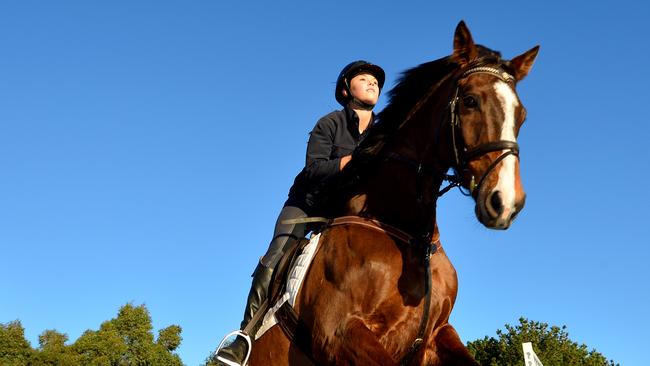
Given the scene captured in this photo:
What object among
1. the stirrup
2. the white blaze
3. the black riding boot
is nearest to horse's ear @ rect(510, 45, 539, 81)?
the white blaze

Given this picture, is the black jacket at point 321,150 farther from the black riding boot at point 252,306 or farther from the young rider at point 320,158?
the black riding boot at point 252,306

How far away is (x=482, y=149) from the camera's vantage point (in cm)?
636

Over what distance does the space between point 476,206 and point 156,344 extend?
406 ft

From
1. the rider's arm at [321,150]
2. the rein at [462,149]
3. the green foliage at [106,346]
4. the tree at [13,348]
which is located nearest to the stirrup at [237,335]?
the rider's arm at [321,150]

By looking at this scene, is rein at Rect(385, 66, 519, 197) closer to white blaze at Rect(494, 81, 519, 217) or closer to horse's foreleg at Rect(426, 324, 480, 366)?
white blaze at Rect(494, 81, 519, 217)

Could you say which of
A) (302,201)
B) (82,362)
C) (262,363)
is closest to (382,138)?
(302,201)

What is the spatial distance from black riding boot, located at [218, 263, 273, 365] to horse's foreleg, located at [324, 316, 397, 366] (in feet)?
5.67

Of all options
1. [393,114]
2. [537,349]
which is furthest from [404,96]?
[537,349]

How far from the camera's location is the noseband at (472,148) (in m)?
6.23

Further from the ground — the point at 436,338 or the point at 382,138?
the point at 382,138

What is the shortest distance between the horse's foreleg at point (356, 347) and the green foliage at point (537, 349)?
6573 centimetres

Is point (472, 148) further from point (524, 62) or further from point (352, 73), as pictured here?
point (352, 73)

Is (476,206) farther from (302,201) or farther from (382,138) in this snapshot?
(302,201)

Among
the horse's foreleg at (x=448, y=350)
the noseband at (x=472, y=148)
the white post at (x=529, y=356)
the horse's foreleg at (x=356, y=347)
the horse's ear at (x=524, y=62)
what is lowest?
the horse's foreleg at (x=356, y=347)
